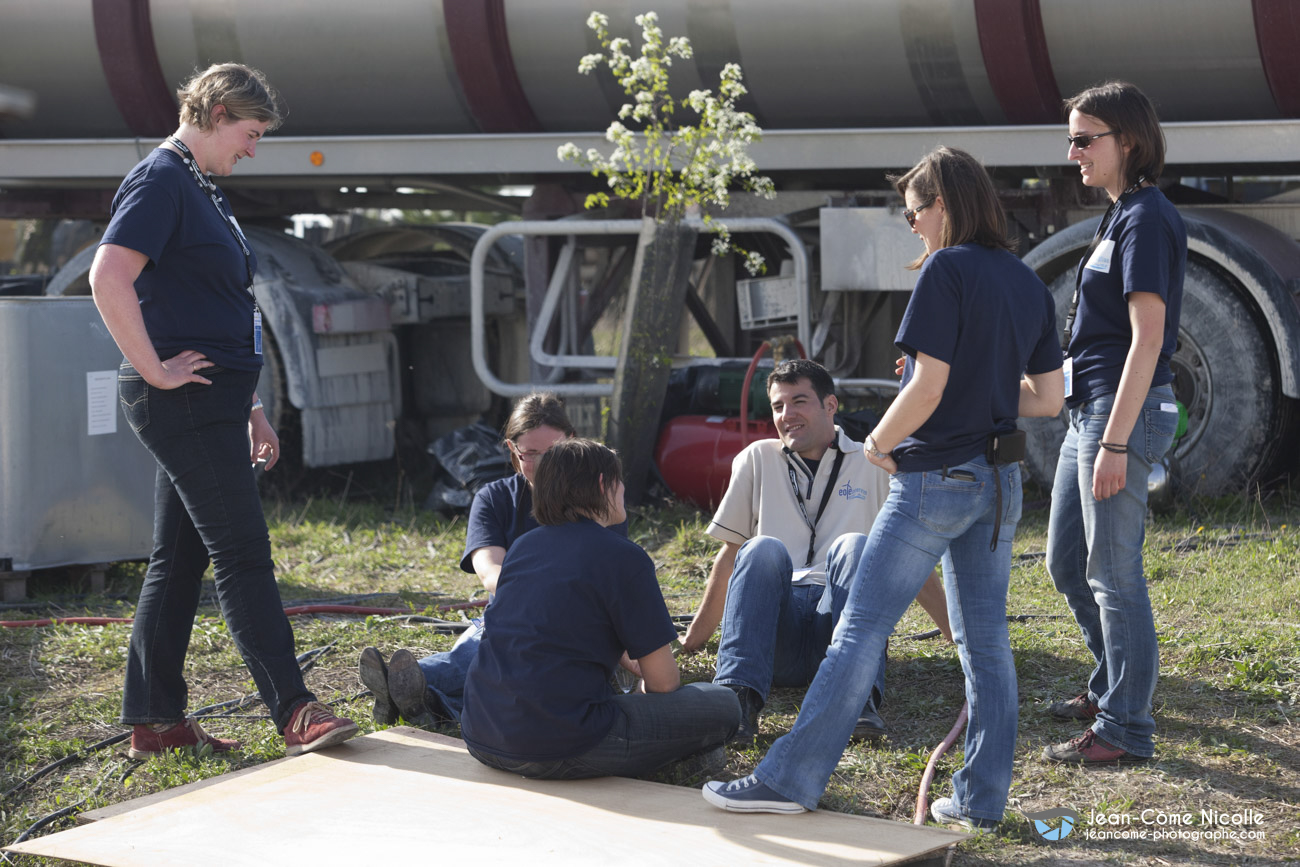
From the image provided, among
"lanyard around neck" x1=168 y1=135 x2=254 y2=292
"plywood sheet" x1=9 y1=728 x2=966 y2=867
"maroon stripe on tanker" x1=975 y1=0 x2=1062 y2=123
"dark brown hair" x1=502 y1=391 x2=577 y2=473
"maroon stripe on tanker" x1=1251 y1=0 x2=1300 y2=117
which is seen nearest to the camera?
"plywood sheet" x1=9 y1=728 x2=966 y2=867

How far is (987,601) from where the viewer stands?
3.10 meters

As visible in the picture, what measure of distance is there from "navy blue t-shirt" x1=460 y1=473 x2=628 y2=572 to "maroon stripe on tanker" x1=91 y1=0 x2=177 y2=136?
5.30m

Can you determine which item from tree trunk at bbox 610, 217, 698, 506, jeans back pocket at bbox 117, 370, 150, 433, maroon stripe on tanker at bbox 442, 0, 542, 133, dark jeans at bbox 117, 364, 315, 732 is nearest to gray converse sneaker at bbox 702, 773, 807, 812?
dark jeans at bbox 117, 364, 315, 732

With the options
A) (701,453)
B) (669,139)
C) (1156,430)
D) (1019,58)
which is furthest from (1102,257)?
(669,139)

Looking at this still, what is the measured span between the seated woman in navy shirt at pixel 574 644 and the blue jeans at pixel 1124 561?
42.7 inches

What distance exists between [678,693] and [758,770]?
0.36 m

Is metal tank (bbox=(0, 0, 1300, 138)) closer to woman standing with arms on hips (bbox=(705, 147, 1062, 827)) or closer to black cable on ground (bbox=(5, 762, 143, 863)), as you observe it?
woman standing with arms on hips (bbox=(705, 147, 1062, 827))

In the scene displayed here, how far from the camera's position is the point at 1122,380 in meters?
→ 3.33

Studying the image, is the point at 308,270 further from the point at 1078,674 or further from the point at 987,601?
the point at 987,601

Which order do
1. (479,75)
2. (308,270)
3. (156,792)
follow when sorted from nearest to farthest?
(156,792) < (479,75) < (308,270)

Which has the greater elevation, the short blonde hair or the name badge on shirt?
the short blonde hair

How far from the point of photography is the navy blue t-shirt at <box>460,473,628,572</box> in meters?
3.99

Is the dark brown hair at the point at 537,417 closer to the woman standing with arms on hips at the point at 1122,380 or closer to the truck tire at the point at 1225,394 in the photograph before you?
the woman standing with arms on hips at the point at 1122,380

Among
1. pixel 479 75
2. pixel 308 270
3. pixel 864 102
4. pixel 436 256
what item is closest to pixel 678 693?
pixel 864 102
